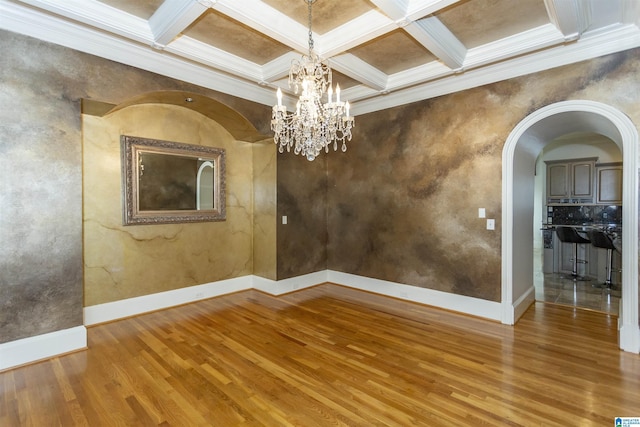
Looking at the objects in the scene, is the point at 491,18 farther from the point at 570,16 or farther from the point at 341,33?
the point at 341,33

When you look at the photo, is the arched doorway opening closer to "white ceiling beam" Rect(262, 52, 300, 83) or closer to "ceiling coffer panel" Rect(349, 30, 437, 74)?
"ceiling coffer panel" Rect(349, 30, 437, 74)

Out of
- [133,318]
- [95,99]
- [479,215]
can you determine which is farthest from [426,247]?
[95,99]

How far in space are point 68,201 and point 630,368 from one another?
17.9 ft

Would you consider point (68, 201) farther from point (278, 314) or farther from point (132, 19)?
point (278, 314)

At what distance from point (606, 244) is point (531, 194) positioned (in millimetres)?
Answer: 1926

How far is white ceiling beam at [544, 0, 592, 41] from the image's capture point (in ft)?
8.20

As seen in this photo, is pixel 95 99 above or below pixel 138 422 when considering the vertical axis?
above

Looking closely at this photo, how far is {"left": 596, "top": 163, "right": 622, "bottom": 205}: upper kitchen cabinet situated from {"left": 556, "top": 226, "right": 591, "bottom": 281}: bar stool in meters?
1.68

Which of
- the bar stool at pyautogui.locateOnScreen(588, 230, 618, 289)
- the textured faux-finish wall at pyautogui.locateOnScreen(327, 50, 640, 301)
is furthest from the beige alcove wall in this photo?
the bar stool at pyautogui.locateOnScreen(588, 230, 618, 289)

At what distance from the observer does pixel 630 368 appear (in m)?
2.63

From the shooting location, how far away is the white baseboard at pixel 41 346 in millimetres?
2625

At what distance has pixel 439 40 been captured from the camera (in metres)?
3.12

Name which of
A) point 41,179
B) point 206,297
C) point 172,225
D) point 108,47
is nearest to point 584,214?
point 206,297

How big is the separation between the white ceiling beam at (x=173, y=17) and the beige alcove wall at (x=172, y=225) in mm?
727
